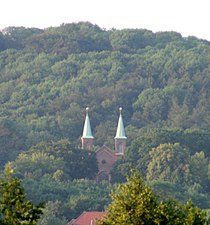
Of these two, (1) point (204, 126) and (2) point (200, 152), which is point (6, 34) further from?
(2) point (200, 152)

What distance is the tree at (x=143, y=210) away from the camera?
4462 cm

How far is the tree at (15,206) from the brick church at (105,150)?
8236cm

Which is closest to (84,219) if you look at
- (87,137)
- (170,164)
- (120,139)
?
(170,164)

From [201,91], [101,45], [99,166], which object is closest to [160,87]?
[201,91]

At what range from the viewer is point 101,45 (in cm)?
17138

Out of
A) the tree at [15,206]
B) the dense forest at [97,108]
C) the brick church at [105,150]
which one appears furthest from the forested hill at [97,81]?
the tree at [15,206]

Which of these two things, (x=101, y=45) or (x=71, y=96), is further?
(x=101, y=45)

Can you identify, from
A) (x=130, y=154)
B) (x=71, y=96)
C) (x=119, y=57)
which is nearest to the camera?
(x=130, y=154)

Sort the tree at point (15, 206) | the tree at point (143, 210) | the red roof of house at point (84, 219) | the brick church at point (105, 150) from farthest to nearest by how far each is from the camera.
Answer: the brick church at point (105, 150) < the red roof of house at point (84, 219) < the tree at point (143, 210) < the tree at point (15, 206)

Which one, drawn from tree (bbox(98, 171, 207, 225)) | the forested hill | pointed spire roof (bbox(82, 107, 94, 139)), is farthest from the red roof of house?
tree (bbox(98, 171, 207, 225))

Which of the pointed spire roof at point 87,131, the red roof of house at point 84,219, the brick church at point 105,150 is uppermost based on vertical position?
the pointed spire roof at point 87,131

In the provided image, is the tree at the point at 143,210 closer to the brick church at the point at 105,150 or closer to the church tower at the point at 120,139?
the brick church at the point at 105,150

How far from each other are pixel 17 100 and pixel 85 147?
2301 cm

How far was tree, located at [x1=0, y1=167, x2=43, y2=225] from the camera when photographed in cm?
4366
